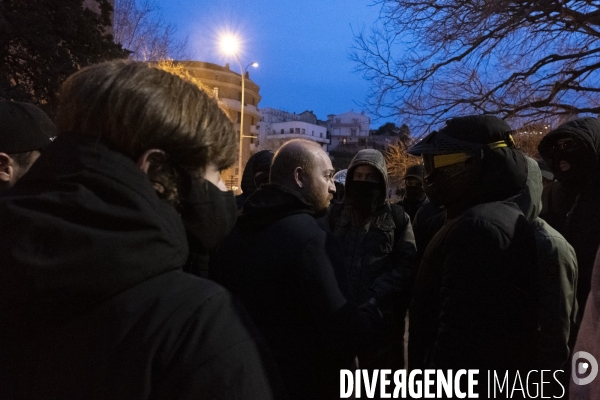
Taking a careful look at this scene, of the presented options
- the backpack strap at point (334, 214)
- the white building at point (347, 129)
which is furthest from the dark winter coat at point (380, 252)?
the white building at point (347, 129)

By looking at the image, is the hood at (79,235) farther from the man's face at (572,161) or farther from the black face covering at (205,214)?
the man's face at (572,161)

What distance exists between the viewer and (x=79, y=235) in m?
0.95

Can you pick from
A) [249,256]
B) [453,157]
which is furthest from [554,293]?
[249,256]

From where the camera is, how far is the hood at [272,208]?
7.69 ft

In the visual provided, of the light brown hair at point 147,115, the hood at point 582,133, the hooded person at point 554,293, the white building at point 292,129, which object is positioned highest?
the white building at point 292,129

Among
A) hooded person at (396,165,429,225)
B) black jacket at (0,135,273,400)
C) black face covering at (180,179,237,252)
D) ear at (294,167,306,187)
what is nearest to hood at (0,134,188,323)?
black jacket at (0,135,273,400)

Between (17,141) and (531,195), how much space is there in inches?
113

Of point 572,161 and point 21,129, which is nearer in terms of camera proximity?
point 21,129

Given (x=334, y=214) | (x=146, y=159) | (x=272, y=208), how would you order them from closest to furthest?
(x=146, y=159)
(x=272, y=208)
(x=334, y=214)

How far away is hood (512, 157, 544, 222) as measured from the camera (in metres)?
2.81

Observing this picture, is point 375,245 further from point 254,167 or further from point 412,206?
point 412,206

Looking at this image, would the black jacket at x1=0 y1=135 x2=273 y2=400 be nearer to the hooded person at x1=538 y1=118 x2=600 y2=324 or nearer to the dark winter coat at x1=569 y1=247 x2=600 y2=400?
the dark winter coat at x1=569 y1=247 x2=600 y2=400

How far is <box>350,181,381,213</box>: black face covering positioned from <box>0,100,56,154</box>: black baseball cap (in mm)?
2310

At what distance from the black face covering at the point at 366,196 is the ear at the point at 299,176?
4.12 feet
